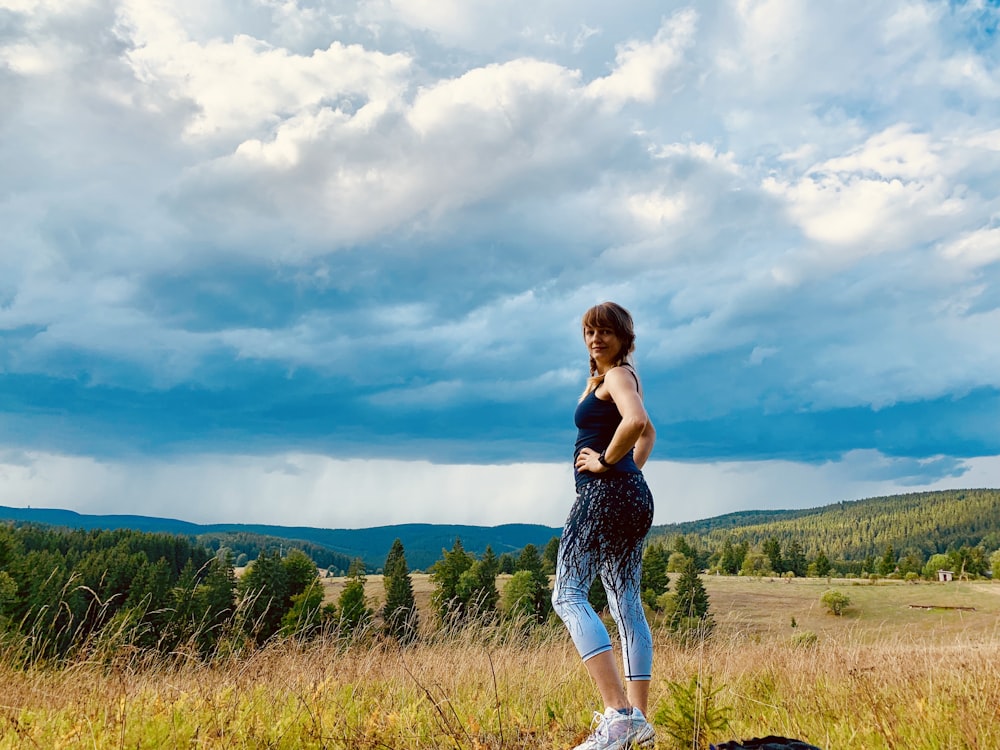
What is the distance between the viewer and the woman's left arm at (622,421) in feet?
11.7

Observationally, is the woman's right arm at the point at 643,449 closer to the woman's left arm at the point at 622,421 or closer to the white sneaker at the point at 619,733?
the woman's left arm at the point at 622,421

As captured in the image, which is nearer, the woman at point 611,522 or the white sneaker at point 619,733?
the white sneaker at point 619,733

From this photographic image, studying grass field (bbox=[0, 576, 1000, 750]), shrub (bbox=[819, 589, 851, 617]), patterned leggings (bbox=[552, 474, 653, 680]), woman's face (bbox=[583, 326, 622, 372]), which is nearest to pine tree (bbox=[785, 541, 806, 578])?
shrub (bbox=[819, 589, 851, 617])

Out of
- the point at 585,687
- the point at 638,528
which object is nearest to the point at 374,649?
the point at 585,687

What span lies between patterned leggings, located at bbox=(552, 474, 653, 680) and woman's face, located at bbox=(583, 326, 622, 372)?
677 mm

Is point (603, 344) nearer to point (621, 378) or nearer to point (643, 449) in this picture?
point (621, 378)

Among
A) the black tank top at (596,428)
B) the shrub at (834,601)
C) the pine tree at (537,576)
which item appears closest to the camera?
the black tank top at (596,428)

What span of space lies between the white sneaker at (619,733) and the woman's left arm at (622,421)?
124 centimetres

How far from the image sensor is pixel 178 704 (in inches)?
169

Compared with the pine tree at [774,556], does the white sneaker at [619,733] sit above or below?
above

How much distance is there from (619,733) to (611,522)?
104cm

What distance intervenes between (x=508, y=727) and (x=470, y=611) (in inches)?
149

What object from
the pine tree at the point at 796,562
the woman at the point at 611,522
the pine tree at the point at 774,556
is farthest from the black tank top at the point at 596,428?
the pine tree at the point at 796,562

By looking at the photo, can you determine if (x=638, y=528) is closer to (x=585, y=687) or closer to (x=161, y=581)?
(x=585, y=687)
